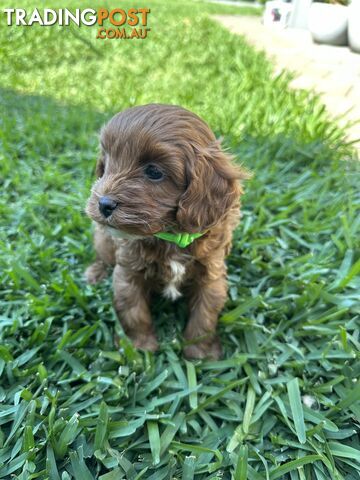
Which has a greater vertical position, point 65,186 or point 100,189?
point 100,189

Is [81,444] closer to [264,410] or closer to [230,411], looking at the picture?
[230,411]

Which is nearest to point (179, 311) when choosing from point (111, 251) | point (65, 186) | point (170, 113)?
point (111, 251)

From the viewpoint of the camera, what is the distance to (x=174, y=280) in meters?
2.10

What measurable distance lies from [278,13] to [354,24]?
6.05 feet

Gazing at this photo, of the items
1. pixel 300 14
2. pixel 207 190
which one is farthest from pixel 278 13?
pixel 207 190

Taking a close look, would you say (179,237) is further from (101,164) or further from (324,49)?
(324,49)

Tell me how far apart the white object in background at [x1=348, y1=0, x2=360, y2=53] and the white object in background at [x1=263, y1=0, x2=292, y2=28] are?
1.29 meters

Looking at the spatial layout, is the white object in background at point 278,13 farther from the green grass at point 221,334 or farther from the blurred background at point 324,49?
the green grass at point 221,334

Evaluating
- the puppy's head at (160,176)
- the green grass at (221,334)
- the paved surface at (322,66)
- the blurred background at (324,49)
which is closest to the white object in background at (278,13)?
the blurred background at (324,49)

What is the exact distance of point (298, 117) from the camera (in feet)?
13.7

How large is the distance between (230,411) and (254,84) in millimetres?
4168

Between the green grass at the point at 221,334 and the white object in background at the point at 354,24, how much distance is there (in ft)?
5.63

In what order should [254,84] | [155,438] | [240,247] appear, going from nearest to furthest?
[155,438]
[240,247]
[254,84]

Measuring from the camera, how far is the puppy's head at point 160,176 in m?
1.66
